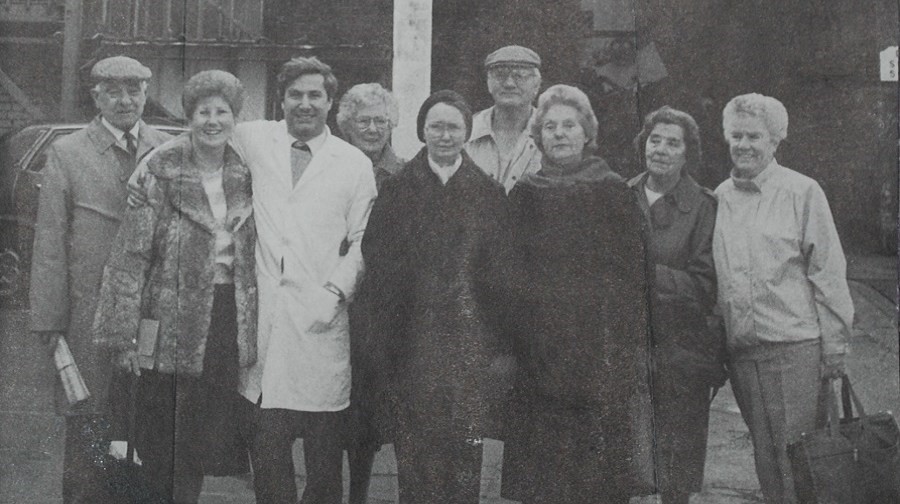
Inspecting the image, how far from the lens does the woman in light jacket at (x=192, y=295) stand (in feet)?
14.1

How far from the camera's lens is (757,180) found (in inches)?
168

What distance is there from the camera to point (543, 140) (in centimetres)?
429

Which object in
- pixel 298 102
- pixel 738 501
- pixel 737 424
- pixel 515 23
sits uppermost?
pixel 515 23

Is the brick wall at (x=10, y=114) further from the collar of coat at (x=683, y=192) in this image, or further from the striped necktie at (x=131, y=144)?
the collar of coat at (x=683, y=192)

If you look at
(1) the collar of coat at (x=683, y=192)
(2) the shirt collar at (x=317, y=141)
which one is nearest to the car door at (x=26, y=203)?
(2) the shirt collar at (x=317, y=141)

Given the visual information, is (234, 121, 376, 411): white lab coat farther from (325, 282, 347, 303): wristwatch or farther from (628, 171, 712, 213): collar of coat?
(628, 171, 712, 213): collar of coat

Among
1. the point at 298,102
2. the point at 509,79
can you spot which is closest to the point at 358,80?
the point at 298,102

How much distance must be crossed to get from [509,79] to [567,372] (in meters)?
1.35

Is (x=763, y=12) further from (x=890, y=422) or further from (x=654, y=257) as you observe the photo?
(x=890, y=422)

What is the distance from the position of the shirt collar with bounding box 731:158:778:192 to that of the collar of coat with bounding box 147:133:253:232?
2197mm

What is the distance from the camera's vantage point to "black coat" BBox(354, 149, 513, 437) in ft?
13.8

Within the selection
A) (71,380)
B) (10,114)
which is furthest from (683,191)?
(10,114)

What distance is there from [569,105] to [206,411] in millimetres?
2157

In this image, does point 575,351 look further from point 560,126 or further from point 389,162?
point 389,162
